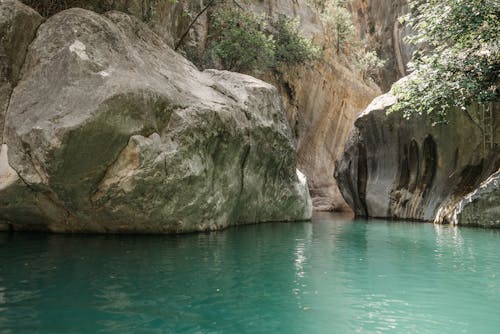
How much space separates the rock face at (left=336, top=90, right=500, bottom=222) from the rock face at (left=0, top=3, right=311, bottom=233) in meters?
10.3

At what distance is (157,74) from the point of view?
11.7 m

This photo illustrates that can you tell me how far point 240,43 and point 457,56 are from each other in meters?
11.3

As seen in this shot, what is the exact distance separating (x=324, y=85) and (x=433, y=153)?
13.8m

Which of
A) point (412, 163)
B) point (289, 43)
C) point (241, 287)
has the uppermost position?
point (289, 43)

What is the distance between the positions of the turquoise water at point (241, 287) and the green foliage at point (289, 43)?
1946 cm

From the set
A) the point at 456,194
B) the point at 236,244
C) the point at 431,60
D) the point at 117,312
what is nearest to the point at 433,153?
the point at 456,194

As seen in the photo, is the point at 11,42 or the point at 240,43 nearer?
the point at 11,42

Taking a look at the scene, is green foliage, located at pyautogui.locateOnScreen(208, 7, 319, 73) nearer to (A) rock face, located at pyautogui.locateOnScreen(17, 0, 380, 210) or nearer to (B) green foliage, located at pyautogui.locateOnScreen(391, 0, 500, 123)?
(A) rock face, located at pyautogui.locateOnScreen(17, 0, 380, 210)

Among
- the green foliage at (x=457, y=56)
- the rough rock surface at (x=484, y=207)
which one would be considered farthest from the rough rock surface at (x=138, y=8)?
the rough rock surface at (x=484, y=207)

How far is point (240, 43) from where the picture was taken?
74.5ft

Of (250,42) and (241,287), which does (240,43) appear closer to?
(250,42)

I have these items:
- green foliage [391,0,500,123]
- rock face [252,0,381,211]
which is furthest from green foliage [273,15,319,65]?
green foliage [391,0,500,123]

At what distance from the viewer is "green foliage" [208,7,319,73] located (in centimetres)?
2247

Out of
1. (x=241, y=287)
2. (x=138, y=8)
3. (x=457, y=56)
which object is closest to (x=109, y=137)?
(x=241, y=287)
